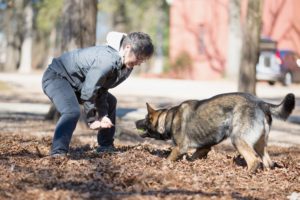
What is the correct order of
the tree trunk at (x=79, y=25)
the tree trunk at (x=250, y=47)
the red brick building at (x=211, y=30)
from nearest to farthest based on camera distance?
the tree trunk at (x=79, y=25), the tree trunk at (x=250, y=47), the red brick building at (x=211, y=30)

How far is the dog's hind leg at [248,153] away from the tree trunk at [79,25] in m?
4.99

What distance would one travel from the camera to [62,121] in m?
6.94

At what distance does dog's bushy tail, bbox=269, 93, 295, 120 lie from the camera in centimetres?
690

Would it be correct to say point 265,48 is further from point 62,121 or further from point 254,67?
point 62,121

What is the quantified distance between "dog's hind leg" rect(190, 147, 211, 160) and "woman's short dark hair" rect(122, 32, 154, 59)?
1533 millimetres

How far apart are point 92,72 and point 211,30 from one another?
119 feet

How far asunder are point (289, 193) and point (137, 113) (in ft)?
31.8

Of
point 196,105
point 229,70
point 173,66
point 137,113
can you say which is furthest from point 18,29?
point 196,105

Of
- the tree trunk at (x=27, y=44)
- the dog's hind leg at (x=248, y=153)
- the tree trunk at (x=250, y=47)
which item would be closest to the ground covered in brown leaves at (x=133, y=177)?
the dog's hind leg at (x=248, y=153)

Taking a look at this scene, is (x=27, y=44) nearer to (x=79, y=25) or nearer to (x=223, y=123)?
(x=79, y=25)

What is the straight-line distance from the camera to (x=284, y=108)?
6930 millimetres

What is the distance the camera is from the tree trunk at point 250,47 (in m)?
14.3

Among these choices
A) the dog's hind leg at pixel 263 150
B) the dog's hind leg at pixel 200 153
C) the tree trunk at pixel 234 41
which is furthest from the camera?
the tree trunk at pixel 234 41

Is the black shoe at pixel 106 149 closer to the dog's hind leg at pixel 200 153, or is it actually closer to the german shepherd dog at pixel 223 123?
the german shepherd dog at pixel 223 123
